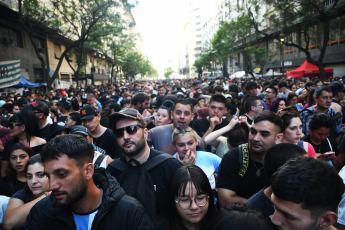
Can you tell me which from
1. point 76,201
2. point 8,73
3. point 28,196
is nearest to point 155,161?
point 76,201

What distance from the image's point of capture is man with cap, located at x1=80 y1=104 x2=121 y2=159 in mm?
4445

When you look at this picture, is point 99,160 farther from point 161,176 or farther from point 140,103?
point 140,103

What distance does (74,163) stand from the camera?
1.98m

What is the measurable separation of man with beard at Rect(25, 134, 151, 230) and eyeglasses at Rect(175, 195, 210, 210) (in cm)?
36

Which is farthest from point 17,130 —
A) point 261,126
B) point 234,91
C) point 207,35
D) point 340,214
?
point 207,35

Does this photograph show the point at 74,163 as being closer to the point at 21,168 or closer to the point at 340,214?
the point at 21,168

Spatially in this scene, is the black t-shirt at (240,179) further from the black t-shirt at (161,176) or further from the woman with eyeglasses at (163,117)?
the woman with eyeglasses at (163,117)

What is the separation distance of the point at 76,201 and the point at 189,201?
0.95 m

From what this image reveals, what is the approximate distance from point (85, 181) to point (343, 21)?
1218 inches

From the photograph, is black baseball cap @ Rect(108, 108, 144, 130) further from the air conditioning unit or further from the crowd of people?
the air conditioning unit

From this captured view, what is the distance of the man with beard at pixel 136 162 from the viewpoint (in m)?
2.34

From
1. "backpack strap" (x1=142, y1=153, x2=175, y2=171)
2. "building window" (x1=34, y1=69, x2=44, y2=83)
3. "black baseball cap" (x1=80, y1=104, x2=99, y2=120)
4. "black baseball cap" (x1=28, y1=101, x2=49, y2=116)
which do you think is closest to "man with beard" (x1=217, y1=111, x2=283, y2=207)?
"backpack strap" (x1=142, y1=153, x2=175, y2=171)

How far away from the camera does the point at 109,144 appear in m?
4.49

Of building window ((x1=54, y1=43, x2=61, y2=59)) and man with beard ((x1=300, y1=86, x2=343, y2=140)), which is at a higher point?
building window ((x1=54, y1=43, x2=61, y2=59))
